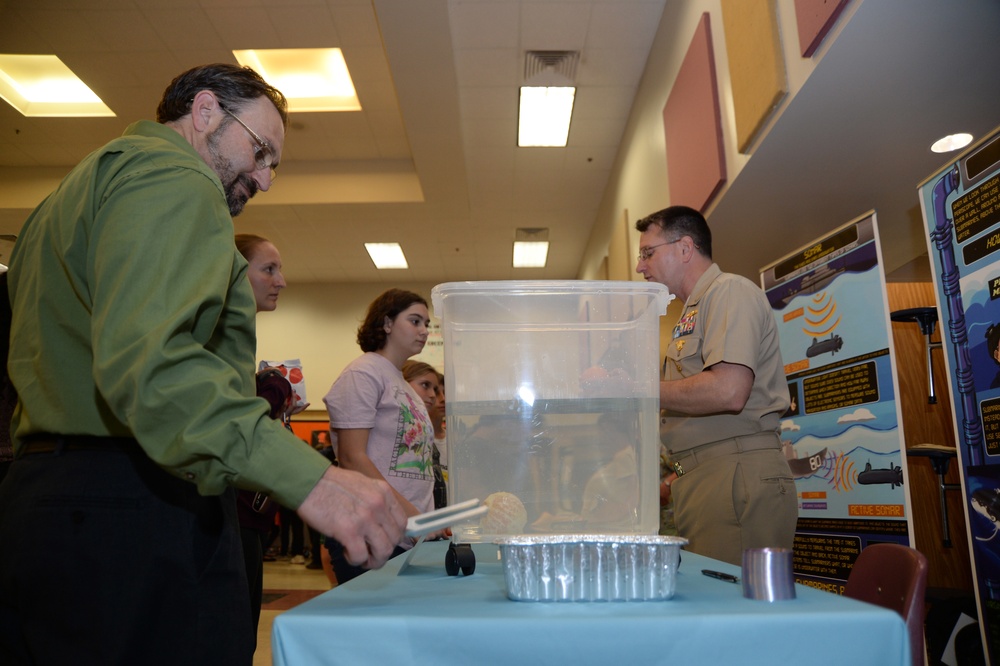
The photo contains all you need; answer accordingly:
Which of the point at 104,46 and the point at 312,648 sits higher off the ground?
the point at 104,46

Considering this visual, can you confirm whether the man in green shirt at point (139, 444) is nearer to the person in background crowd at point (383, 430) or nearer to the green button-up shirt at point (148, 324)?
the green button-up shirt at point (148, 324)

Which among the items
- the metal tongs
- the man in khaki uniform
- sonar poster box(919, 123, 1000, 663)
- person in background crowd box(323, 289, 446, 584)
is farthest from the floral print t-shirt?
sonar poster box(919, 123, 1000, 663)

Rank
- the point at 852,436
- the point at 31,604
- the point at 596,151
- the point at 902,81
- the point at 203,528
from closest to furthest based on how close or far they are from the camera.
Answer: the point at 31,604
the point at 203,528
the point at 902,81
the point at 852,436
the point at 596,151

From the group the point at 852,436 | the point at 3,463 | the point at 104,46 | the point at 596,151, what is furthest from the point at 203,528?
→ the point at 596,151

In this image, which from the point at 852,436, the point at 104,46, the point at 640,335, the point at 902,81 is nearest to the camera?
the point at 640,335

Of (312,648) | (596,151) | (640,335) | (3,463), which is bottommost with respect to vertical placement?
(312,648)

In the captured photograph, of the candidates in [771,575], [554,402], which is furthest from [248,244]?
[771,575]

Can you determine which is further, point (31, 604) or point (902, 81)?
point (902, 81)

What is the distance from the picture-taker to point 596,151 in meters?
6.12

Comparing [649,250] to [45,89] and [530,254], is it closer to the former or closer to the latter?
[45,89]

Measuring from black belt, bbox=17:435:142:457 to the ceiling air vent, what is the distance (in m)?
4.28

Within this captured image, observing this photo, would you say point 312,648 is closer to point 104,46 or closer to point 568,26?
point 568,26

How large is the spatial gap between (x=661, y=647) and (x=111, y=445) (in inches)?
29.0

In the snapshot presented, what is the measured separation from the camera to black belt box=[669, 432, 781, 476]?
1.92 m
